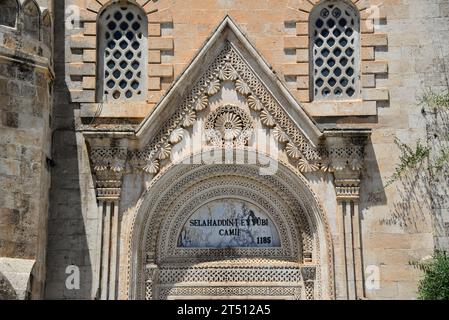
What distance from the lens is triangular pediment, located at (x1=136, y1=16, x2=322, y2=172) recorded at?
49.6 ft

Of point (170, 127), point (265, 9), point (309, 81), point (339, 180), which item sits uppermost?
point (265, 9)

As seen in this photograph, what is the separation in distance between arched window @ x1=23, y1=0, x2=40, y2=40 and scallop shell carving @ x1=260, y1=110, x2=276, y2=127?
168 inches

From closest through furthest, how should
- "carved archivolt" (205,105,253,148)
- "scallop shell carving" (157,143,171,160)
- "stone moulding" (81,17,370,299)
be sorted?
1. "stone moulding" (81,17,370,299)
2. "scallop shell carving" (157,143,171,160)
3. "carved archivolt" (205,105,253,148)

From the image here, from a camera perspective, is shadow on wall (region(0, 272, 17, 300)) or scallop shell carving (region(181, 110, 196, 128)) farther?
scallop shell carving (region(181, 110, 196, 128))

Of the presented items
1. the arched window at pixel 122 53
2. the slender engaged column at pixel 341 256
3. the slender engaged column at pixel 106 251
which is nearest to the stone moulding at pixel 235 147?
the slender engaged column at pixel 341 256

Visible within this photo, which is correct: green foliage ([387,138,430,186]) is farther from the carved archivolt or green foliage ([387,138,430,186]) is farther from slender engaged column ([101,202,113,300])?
slender engaged column ([101,202,113,300])

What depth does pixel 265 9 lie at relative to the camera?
16.1m

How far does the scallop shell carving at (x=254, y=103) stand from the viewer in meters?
15.3

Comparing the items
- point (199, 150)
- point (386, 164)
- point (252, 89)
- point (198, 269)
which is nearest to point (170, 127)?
point (199, 150)

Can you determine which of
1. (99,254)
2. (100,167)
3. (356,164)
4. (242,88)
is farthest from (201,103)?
(99,254)

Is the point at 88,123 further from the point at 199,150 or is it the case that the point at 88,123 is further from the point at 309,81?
the point at 309,81

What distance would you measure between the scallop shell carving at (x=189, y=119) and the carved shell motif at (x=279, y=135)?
1.51 meters

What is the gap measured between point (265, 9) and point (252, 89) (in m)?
1.80

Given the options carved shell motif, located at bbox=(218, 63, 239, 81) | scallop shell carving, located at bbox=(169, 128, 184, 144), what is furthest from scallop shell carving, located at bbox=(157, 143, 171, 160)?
carved shell motif, located at bbox=(218, 63, 239, 81)
